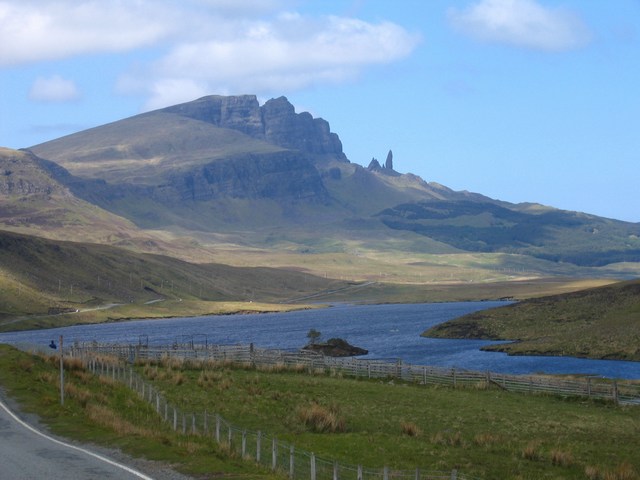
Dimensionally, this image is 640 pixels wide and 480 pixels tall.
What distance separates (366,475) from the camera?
108ft

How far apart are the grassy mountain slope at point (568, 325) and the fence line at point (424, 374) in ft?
108

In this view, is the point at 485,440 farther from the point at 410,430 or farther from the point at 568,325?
the point at 568,325

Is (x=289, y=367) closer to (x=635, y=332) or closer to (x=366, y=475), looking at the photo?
(x=366, y=475)

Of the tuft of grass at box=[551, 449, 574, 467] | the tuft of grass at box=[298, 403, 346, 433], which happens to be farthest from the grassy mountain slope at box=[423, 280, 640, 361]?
the tuft of grass at box=[551, 449, 574, 467]

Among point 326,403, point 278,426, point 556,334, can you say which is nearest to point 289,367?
point 326,403

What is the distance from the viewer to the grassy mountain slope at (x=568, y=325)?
104250 millimetres

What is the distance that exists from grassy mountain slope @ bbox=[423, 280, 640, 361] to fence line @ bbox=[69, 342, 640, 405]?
108 ft

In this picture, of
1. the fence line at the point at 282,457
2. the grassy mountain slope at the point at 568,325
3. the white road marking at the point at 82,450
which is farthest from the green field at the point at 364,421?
the grassy mountain slope at the point at 568,325

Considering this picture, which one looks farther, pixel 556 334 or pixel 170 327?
pixel 170 327

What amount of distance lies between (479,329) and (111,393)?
92.6 m

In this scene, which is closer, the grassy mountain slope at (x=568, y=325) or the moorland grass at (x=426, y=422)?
the moorland grass at (x=426, y=422)

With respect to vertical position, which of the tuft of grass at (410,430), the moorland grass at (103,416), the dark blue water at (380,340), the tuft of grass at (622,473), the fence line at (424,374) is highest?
the moorland grass at (103,416)

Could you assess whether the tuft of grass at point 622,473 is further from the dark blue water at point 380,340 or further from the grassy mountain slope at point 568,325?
the grassy mountain slope at point 568,325

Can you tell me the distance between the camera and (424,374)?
6631cm
